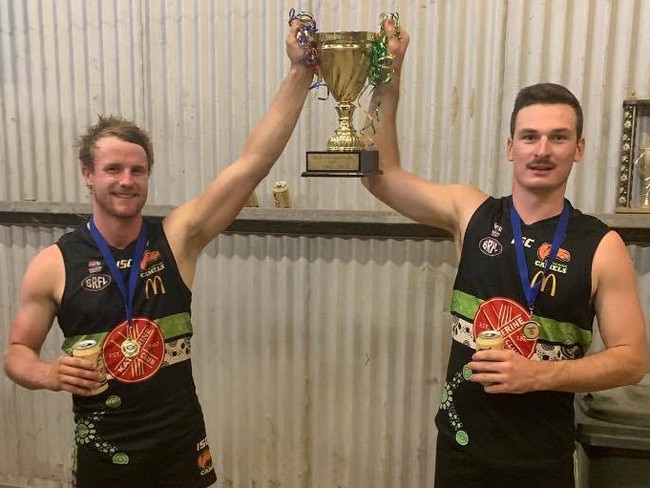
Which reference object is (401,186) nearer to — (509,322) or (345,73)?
(345,73)

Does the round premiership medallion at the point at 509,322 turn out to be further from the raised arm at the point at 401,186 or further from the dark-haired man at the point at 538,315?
the raised arm at the point at 401,186

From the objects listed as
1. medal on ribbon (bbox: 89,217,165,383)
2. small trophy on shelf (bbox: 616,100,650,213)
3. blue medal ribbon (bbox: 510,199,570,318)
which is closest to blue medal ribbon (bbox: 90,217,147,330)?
medal on ribbon (bbox: 89,217,165,383)

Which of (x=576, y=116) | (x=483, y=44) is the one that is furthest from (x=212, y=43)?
(x=576, y=116)

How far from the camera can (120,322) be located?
5.45 feet

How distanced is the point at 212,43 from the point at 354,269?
3.54 ft

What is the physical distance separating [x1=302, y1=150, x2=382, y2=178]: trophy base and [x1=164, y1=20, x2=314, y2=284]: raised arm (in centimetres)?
13

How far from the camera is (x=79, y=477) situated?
172 centimetres

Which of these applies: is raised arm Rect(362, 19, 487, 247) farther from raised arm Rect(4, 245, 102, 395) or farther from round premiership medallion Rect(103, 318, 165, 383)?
raised arm Rect(4, 245, 102, 395)

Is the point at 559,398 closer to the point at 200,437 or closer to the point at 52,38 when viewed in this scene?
the point at 200,437

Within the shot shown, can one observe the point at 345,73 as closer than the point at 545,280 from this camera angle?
No

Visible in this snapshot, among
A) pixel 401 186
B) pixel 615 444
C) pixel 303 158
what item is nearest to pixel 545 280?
pixel 401 186

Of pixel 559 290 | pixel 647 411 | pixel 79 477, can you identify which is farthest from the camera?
pixel 647 411

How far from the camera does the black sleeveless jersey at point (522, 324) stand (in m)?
1.52

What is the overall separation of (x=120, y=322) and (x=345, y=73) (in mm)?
896
